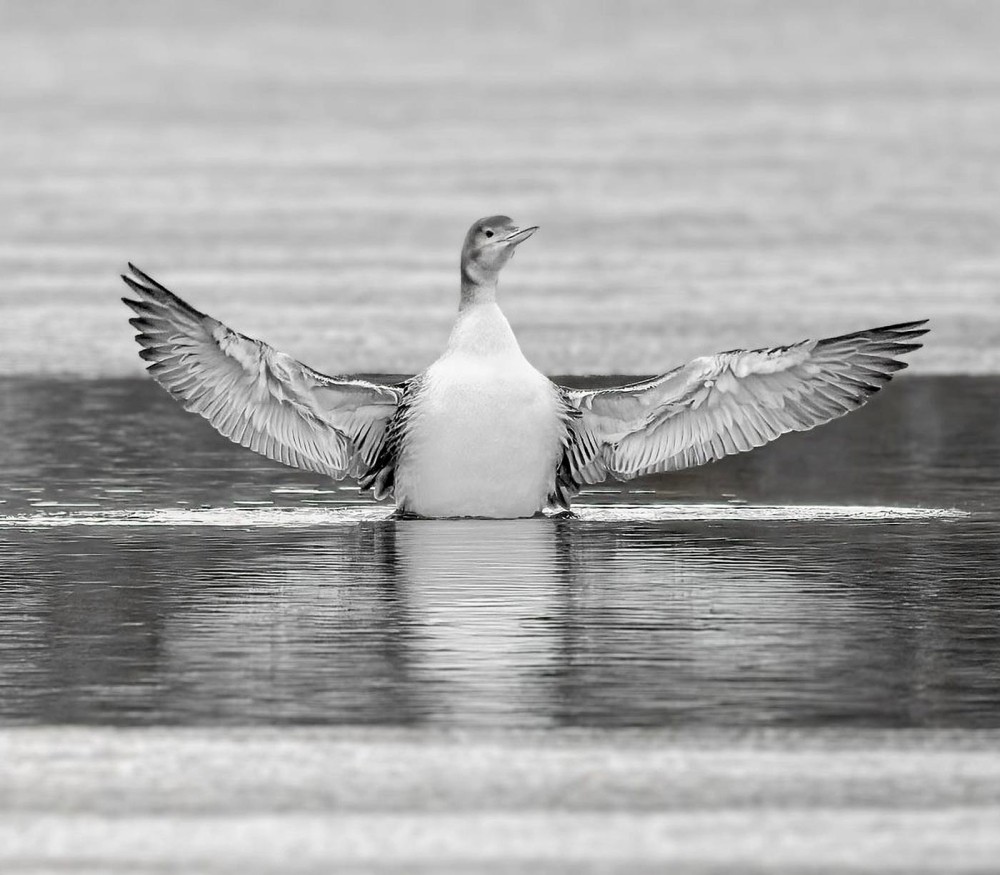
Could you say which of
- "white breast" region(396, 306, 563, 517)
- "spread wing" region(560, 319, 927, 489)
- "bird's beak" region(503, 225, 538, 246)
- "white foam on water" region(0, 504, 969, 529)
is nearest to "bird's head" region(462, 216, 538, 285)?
"bird's beak" region(503, 225, 538, 246)

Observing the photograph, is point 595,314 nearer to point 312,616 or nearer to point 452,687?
point 312,616

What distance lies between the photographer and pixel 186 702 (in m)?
7.83

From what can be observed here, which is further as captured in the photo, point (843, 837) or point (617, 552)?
point (617, 552)

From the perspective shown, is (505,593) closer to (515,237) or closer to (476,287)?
(476,287)

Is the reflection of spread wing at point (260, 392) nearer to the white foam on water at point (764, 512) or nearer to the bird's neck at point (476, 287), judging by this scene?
the bird's neck at point (476, 287)

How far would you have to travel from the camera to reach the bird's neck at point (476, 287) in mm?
12453

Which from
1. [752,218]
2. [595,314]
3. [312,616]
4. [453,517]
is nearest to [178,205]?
[752,218]

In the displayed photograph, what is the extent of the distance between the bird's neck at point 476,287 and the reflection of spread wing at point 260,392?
21.1 inches

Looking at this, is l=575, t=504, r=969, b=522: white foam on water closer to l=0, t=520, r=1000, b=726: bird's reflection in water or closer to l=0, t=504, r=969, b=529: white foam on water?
l=0, t=504, r=969, b=529: white foam on water

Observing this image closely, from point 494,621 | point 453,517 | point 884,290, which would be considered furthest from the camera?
point 884,290

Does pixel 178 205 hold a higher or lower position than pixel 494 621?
higher

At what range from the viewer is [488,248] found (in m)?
12.7

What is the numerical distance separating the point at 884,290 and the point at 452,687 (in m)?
12.6

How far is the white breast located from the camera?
473 inches
